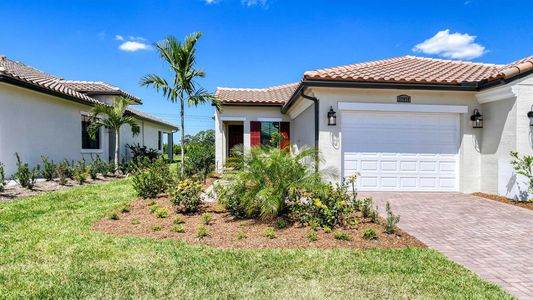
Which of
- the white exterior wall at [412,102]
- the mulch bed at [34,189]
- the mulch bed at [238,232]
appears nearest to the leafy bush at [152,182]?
the mulch bed at [238,232]

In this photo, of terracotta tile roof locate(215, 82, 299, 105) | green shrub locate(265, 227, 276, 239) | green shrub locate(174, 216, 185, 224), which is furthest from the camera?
terracotta tile roof locate(215, 82, 299, 105)

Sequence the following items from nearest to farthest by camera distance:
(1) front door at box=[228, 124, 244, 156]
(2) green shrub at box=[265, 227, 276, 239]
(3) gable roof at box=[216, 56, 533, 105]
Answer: (2) green shrub at box=[265, 227, 276, 239], (3) gable roof at box=[216, 56, 533, 105], (1) front door at box=[228, 124, 244, 156]

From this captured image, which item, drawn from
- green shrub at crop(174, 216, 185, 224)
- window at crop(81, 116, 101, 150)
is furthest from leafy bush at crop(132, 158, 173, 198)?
window at crop(81, 116, 101, 150)

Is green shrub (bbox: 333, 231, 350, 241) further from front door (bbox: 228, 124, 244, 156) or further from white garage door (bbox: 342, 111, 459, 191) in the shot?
front door (bbox: 228, 124, 244, 156)

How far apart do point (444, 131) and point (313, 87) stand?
4.63 metres

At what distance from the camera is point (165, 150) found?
32.3 meters

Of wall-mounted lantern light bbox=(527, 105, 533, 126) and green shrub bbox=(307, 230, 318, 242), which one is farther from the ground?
wall-mounted lantern light bbox=(527, 105, 533, 126)

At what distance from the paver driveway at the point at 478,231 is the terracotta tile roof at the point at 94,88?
594 inches

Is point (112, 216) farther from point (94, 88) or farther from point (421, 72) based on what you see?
point (94, 88)

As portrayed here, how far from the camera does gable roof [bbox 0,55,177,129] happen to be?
10.4 meters

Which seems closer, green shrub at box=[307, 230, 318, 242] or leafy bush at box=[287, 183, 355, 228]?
green shrub at box=[307, 230, 318, 242]

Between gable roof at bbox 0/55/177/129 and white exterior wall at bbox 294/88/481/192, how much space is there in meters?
10.1

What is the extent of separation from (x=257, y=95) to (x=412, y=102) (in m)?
8.44

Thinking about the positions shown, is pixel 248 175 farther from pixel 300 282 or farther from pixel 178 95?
pixel 178 95
